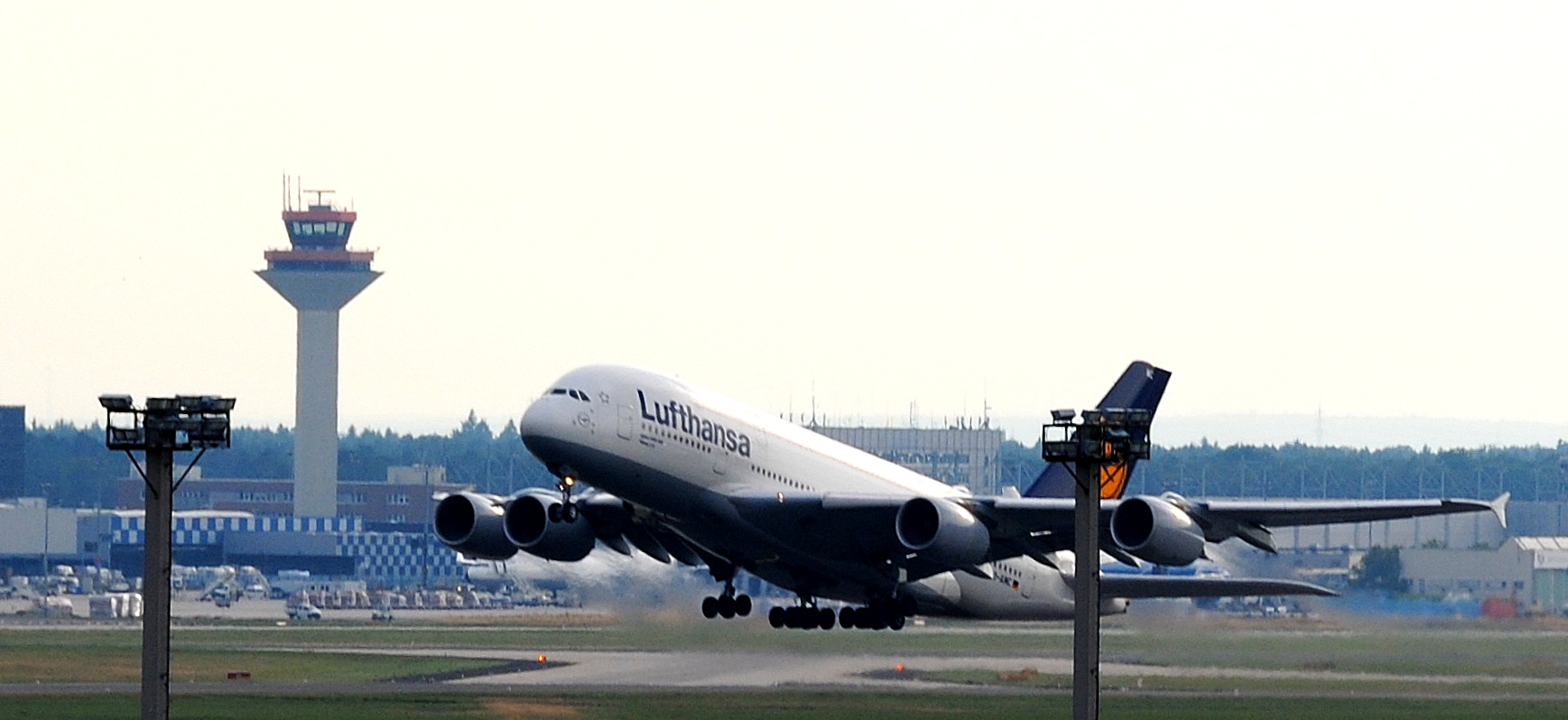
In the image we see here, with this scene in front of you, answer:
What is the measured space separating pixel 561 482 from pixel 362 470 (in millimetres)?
137959

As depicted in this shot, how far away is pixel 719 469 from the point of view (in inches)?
2089

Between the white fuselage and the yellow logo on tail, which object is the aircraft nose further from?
the yellow logo on tail

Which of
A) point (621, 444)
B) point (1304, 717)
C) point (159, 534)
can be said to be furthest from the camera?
point (1304, 717)

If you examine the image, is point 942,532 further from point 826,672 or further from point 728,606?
point 826,672

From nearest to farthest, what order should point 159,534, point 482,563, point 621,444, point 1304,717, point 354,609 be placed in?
point 159,534, point 621,444, point 1304,717, point 354,609, point 482,563

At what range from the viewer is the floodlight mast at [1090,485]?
41.6 metres

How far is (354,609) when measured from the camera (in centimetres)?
9969

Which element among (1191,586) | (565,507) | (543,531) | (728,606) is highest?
(565,507)

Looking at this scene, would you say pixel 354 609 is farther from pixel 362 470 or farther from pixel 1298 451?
pixel 362 470

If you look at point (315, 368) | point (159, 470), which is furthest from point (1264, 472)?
point (159, 470)

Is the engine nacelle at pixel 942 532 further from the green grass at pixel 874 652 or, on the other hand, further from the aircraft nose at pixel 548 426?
the aircraft nose at pixel 548 426

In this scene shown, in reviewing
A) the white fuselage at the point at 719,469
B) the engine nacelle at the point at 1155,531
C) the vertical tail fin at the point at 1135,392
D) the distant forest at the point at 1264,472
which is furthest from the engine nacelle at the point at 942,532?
the distant forest at the point at 1264,472

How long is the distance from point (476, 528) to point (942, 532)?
1063 cm

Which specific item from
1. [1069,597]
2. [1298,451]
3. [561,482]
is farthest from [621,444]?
[1298,451]
